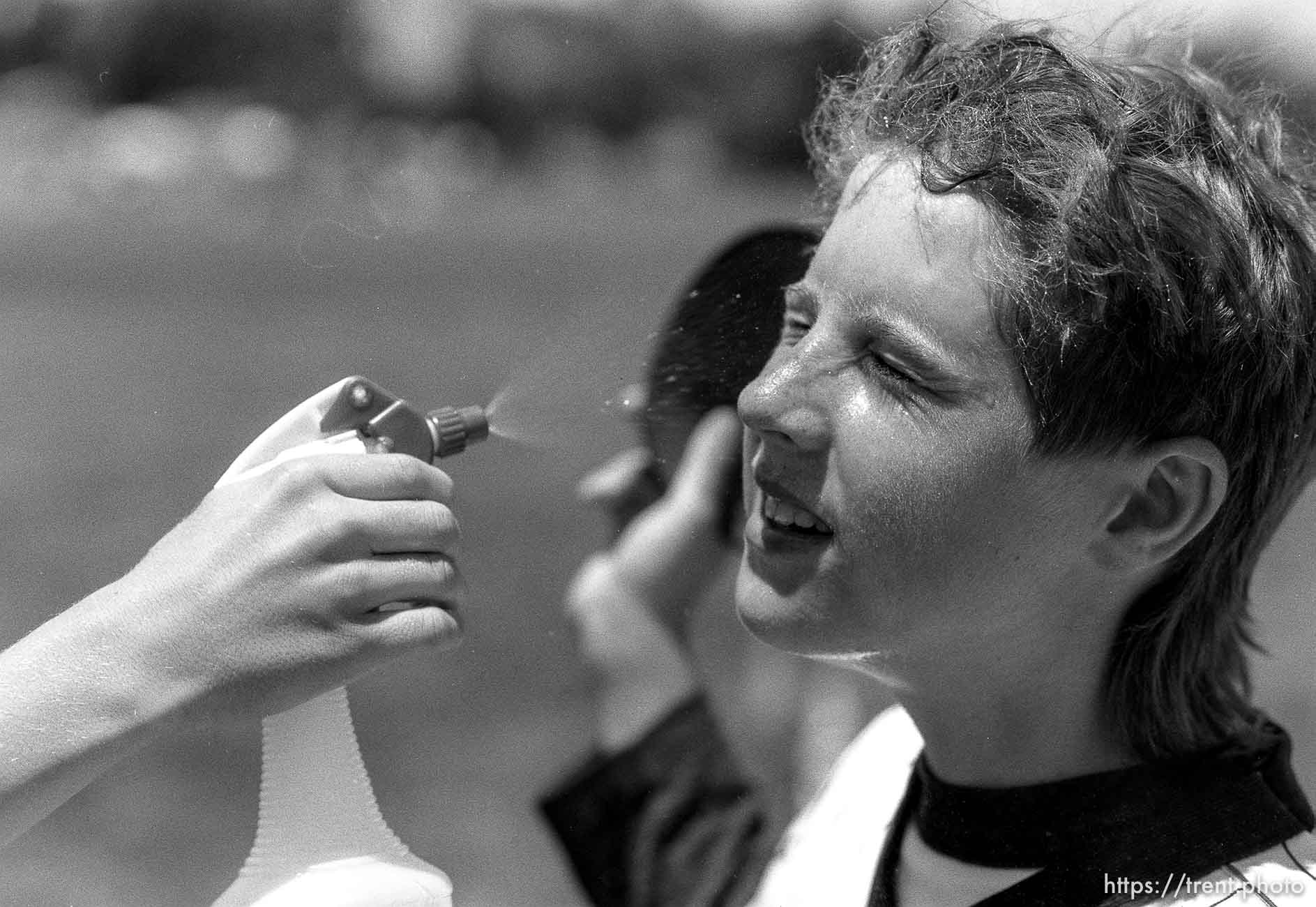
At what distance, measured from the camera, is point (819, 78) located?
170cm

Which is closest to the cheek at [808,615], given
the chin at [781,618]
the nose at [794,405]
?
the chin at [781,618]

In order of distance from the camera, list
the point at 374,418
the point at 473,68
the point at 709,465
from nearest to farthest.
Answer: the point at 374,418, the point at 709,465, the point at 473,68

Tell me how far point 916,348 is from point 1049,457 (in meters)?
0.17

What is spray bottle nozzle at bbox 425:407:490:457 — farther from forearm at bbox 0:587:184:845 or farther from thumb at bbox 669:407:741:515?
thumb at bbox 669:407:741:515

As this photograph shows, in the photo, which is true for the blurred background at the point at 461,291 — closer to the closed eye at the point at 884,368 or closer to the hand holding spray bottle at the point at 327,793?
the hand holding spray bottle at the point at 327,793

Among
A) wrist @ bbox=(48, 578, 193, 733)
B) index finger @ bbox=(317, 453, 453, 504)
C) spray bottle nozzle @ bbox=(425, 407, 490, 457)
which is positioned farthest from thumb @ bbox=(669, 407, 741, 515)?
wrist @ bbox=(48, 578, 193, 733)

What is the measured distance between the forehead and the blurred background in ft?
1.09

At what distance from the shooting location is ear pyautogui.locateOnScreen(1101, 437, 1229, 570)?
49.6 inches

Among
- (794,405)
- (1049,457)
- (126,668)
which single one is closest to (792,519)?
(794,405)

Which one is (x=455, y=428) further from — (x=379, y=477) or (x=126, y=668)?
(x=126, y=668)

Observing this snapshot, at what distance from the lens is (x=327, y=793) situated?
3.67ft

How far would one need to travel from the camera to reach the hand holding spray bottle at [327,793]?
1074 mm

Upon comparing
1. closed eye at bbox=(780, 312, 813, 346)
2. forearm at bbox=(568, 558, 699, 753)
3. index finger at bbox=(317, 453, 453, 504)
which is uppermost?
closed eye at bbox=(780, 312, 813, 346)

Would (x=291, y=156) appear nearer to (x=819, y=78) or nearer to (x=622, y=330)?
(x=622, y=330)
